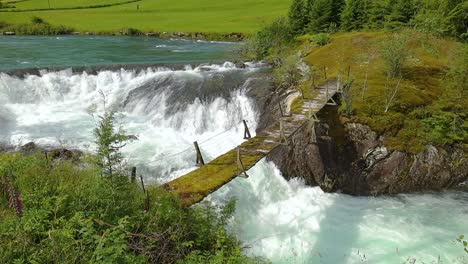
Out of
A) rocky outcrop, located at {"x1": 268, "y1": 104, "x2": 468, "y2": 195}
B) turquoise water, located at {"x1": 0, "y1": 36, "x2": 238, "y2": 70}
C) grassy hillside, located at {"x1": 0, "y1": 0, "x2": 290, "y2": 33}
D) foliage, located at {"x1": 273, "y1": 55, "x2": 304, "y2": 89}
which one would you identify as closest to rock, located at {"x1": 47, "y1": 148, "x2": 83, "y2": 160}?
rocky outcrop, located at {"x1": 268, "y1": 104, "x2": 468, "y2": 195}

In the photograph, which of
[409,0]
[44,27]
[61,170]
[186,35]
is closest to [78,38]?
[44,27]

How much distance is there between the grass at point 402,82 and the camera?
63.1 feet

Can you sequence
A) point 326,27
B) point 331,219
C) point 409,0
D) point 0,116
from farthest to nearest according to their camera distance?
point 326,27 → point 409,0 → point 0,116 → point 331,219

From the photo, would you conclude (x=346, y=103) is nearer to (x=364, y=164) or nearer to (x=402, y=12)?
(x=364, y=164)

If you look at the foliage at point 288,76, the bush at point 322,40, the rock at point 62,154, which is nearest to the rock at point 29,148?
the rock at point 62,154

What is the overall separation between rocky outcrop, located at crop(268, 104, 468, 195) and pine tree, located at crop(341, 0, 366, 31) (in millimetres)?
21941

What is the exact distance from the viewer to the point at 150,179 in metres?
18.6

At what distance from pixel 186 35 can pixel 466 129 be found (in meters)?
44.0

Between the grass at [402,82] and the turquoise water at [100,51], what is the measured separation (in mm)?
12865

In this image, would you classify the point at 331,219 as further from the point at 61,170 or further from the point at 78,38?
the point at 78,38

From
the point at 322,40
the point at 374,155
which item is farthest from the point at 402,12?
the point at 374,155

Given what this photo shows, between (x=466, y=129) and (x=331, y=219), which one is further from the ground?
(x=466, y=129)

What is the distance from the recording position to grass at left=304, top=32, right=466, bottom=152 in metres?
19.2

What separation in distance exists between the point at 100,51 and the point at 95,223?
37.8m
